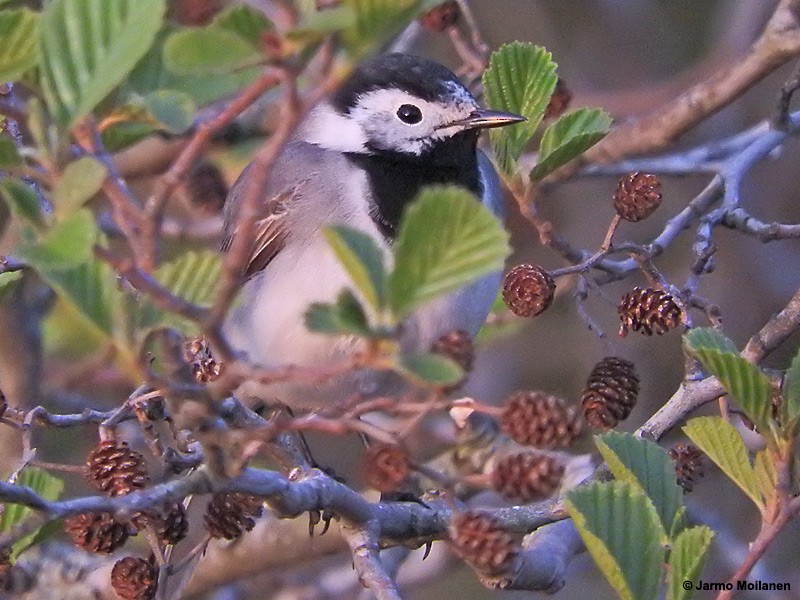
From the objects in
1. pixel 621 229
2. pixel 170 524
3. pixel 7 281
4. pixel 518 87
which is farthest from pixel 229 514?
pixel 621 229

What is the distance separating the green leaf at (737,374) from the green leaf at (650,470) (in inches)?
7.3

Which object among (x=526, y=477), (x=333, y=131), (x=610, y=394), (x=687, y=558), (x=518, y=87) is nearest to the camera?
(x=526, y=477)

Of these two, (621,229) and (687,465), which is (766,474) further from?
(621,229)

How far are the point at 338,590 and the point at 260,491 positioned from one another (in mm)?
1940

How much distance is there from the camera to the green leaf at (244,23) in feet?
3.73

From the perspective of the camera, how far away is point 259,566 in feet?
10.7

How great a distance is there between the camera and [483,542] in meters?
1.54

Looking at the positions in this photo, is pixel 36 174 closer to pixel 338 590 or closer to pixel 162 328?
pixel 162 328

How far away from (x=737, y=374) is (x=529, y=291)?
66cm

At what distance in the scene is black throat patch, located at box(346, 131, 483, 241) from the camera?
290 centimetres

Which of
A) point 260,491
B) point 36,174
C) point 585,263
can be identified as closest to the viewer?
point 36,174

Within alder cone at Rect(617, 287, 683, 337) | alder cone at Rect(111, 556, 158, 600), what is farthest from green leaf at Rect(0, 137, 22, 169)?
alder cone at Rect(617, 287, 683, 337)

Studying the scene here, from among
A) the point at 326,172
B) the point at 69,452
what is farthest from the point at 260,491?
the point at 69,452

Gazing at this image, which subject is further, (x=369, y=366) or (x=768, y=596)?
(x=768, y=596)
